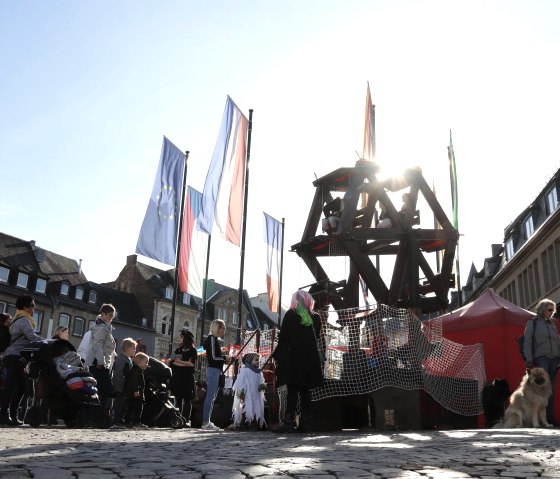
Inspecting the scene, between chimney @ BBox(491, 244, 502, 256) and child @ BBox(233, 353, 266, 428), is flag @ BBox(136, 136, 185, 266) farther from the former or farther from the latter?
chimney @ BBox(491, 244, 502, 256)

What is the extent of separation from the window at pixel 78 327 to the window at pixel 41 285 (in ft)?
12.5

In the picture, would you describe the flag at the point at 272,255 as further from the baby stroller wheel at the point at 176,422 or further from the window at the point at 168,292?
the window at the point at 168,292

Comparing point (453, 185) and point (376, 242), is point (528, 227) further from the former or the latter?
point (376, 242)

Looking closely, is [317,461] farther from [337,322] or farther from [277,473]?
[337,322]

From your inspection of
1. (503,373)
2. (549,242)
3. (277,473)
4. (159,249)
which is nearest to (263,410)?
(503,373)

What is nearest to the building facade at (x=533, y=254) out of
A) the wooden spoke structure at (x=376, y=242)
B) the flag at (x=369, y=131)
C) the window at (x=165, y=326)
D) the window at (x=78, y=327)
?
the flag at (x=369, y=131)

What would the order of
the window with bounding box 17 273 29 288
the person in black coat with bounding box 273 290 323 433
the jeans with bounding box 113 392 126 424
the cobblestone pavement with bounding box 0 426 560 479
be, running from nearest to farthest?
the cobblestone pavement with bounding box 0 426 560 479 < the person in black coat with bounding box 273 290 323 433 < the jeans with bounding box 113 392 126 424 < the window with bounding box 17 273 29 288

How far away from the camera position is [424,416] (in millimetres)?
10477

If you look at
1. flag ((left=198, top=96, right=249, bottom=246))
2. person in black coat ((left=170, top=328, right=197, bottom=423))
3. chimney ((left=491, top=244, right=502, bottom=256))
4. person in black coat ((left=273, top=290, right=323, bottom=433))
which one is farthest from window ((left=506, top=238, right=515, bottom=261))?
person in black coat ((left=273, top=290, right=323, bottom=433))

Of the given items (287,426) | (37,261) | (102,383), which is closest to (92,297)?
(37,261)

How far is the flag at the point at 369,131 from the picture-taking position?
20383 millimetres

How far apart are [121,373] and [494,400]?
6856mm

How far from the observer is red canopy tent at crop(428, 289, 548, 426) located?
14047mm

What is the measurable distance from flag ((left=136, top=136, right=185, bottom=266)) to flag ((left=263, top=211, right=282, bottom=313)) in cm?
610
